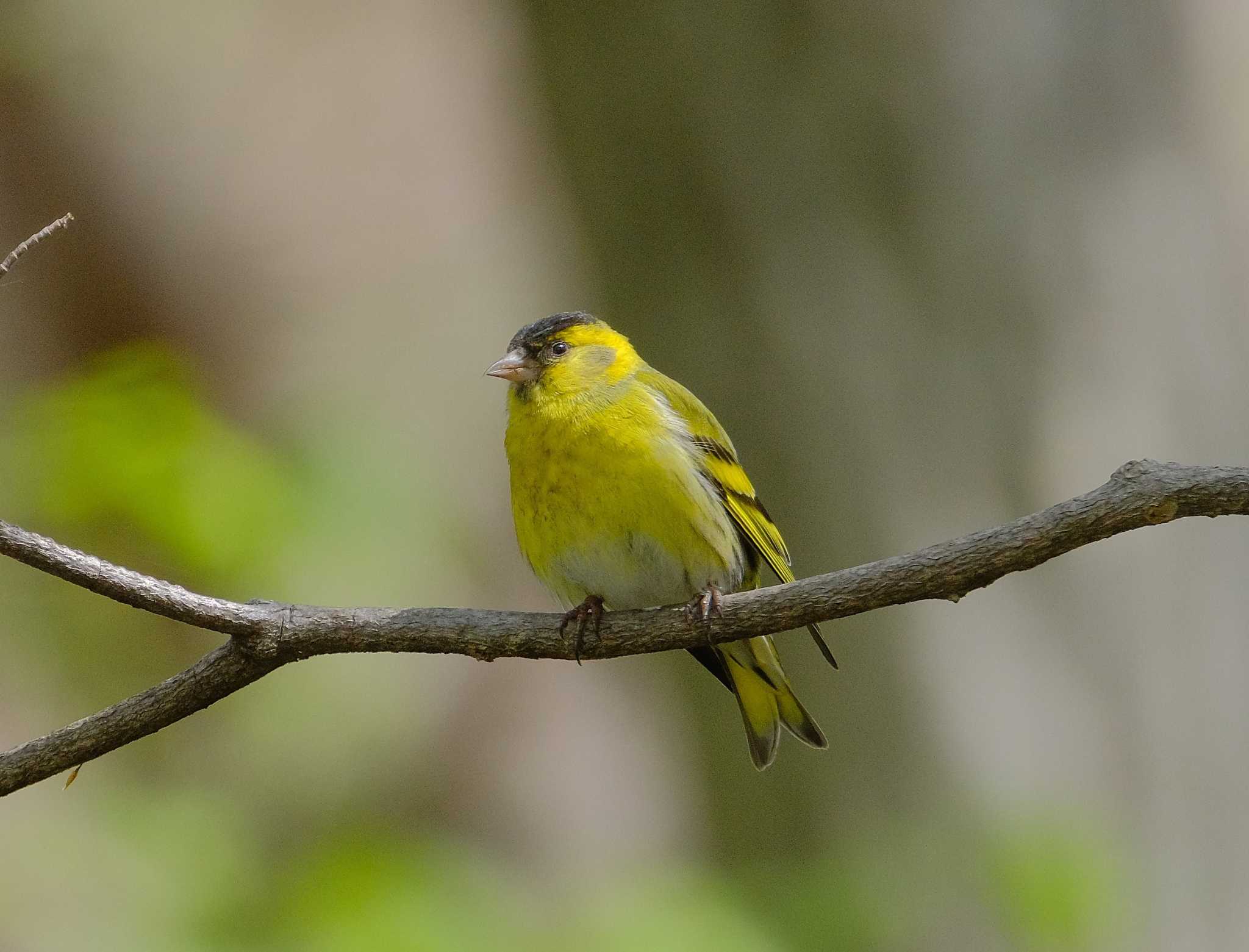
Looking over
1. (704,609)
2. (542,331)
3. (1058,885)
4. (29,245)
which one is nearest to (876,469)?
(542,331)

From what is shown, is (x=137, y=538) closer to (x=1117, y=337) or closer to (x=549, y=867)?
(x=549, y=867)

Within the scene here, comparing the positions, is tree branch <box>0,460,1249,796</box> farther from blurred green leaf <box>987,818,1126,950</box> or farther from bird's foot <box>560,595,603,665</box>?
blurred green leaf <box>987,818,1126,950</box>

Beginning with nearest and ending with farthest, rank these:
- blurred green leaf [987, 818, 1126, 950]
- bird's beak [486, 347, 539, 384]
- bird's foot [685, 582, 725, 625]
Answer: bird's foot [685, 582, 725, 625], bird's beak [486, 347, 539, 384], blurred green leaf [987, 818, 1126, 950]

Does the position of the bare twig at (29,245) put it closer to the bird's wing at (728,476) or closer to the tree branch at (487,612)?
the tree branch at (487,612)

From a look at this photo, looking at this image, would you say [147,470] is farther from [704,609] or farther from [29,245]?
[704,609]

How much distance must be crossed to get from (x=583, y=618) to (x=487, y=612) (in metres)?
0.42

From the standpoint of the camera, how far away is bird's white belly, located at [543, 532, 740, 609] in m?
3.48

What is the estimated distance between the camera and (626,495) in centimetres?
345

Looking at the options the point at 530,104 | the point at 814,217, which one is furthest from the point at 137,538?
the point at 814,217

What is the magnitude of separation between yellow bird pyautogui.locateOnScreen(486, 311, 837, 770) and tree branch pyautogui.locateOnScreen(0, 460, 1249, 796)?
1.93ft

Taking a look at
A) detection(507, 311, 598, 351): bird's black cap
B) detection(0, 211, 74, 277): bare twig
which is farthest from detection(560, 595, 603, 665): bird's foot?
detection(0, 211, 74, 277): bare twig

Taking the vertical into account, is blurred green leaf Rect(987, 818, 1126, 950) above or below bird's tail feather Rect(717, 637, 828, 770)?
below

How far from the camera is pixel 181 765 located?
258 inches

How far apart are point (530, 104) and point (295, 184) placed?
156 inches
